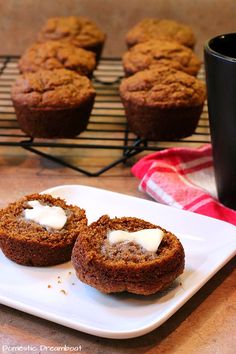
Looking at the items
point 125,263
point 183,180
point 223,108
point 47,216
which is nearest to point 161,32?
point 183,180

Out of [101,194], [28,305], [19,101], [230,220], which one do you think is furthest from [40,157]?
[28,305]

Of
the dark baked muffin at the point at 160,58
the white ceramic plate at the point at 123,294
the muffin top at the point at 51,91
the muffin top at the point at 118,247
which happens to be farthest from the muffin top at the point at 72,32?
the muffin top at the point at 118,247

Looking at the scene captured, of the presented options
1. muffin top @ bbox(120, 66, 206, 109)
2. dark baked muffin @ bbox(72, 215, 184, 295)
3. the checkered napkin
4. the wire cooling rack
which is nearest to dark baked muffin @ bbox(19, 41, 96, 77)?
the wire cooling rack

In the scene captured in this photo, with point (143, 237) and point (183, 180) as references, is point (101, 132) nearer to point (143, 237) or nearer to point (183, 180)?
point (183, 180)

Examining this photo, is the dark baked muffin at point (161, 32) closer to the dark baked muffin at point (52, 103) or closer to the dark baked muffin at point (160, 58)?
the dark baked muffin at point (160, 58)

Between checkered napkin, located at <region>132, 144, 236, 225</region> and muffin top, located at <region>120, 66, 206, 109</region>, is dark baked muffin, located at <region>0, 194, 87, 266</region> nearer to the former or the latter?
checkered napkin, located at <region>132, 144, 236, 225</region>

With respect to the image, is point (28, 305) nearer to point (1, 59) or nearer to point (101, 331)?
point (101, 331)
